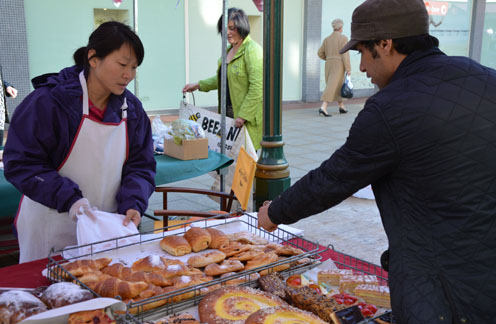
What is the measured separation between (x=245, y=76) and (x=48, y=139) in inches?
127

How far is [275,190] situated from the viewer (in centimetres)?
426

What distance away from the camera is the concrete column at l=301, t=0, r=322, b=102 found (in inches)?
621

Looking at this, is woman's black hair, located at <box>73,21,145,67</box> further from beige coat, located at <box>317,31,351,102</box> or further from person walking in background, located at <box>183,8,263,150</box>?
beige coat, located at <box>317,31,351,102</box>

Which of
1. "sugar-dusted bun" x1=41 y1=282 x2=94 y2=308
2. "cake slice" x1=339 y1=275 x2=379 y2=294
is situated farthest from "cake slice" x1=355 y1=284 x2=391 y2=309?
"sugar-dusted bun" x1=41 y1=282 x2=94 y2=308

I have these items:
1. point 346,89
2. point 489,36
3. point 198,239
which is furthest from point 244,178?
point 489,36

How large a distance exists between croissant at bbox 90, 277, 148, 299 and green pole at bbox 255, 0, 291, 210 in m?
2.40

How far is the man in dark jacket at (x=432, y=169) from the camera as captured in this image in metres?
1.51

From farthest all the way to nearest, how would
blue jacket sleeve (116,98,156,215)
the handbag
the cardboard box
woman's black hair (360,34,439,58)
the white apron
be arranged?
the handbag
the cardboard box
blue jacket sleeve (116,98,156,215)
the white apron
woman's black hair (360,34,439,58)

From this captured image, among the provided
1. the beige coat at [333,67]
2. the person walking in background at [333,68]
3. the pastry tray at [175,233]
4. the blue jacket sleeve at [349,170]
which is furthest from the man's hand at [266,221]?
the beige coat at [333,67]

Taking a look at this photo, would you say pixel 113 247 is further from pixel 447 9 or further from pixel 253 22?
pixel 447 9

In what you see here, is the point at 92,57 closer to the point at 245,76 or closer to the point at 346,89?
the point at 245,76

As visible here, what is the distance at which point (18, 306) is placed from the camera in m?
1.69

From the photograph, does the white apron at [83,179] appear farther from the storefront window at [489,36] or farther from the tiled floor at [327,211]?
the storefront window at [489,36]

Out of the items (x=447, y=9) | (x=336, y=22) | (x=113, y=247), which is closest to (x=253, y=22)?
(x=336, y=22)
